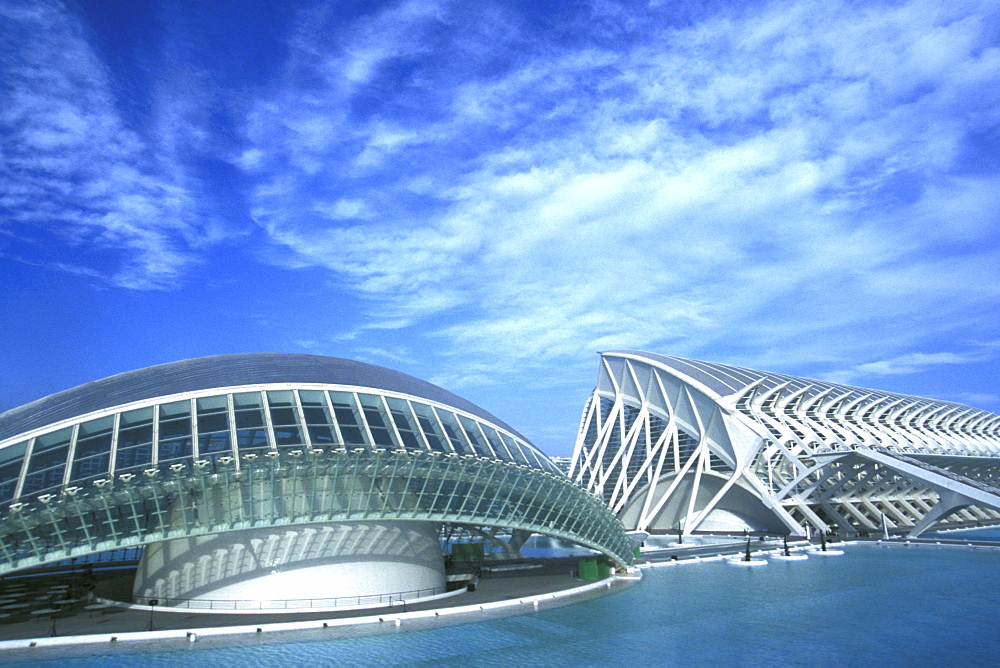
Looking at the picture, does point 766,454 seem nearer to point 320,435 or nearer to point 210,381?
point 320,435

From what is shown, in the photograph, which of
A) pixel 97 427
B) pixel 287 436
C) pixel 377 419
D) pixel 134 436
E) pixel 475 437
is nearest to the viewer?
pixel 134 436

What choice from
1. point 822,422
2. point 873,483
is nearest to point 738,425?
point 822,422

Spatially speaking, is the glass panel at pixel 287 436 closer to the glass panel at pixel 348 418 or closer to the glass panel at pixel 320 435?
the glass panel at pixel 320 435

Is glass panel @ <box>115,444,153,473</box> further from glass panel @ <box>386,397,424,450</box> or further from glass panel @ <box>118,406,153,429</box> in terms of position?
glass panel @ <box>386,397,424,450</box>

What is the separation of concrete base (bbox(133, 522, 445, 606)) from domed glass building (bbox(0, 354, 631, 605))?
0.17 feet

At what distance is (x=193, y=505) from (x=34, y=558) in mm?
4791

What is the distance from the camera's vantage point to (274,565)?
25.5m

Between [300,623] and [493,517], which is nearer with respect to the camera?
[300,623]

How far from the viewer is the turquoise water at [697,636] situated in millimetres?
19438

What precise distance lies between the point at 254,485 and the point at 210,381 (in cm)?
742

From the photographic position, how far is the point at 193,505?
23672 mm

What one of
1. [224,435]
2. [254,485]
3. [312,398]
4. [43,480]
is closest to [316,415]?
[312,398]

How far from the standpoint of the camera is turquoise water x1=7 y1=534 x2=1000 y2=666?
63.8 ft

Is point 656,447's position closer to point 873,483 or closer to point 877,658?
point 873,483
